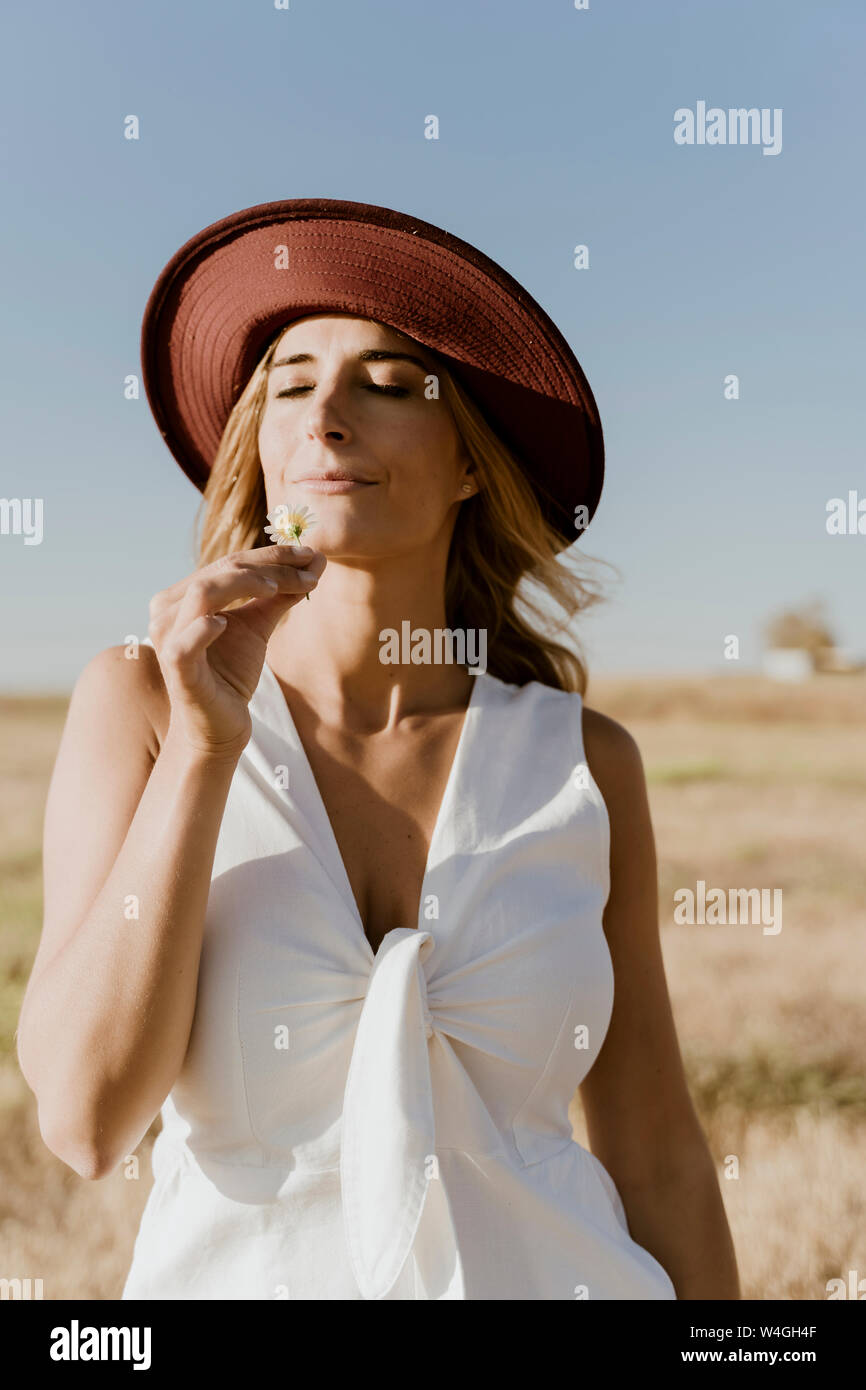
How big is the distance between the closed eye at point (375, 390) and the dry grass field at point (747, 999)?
3.04 meters

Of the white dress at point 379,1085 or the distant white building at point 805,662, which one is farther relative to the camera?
the distant white building at point 805,662

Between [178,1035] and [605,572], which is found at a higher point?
[605,572]

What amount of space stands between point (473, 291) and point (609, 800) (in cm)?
109

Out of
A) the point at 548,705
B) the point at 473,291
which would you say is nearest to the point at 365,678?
the point at 548,705

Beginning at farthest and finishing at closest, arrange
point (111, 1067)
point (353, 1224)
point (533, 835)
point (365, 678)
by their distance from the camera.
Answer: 1. point (365, 678)
2. point (533, 835)
3. point (353, 1224)
4. point (111, 1067)

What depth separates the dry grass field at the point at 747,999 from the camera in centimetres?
454

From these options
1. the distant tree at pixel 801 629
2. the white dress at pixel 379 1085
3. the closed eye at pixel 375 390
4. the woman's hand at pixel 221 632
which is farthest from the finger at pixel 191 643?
the distant tree at pixel 801 629

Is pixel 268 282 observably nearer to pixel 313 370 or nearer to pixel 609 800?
pixel 313 370

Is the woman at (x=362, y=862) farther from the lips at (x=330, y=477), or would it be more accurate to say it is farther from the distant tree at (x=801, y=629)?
the distant tree at (x=801, y=629)

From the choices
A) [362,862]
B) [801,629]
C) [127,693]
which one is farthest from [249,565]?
[801,629]

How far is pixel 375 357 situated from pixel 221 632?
2.65 ft

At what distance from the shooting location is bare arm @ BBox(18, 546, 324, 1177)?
6.46ft

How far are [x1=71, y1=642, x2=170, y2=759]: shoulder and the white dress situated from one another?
20cm

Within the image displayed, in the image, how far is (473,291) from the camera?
257 cm
